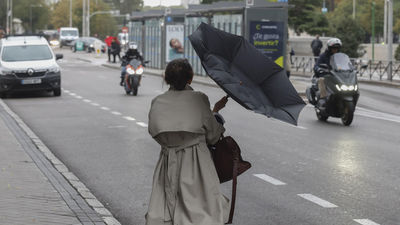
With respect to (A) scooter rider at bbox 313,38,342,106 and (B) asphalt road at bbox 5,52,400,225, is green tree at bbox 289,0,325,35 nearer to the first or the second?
(B) asphalt road at bbox 5,52,400,225

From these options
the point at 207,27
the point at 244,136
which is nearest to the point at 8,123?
the point at 244,136

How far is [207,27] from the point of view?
5.89 meters

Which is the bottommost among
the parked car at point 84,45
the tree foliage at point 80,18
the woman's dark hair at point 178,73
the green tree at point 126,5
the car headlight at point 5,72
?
the parked car at point 84,45

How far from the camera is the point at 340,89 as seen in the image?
1702 cm

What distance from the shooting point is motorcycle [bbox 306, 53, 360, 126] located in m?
16.9

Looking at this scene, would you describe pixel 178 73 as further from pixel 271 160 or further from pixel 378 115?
pixel 378 115

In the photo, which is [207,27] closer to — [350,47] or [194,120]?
[194,120]

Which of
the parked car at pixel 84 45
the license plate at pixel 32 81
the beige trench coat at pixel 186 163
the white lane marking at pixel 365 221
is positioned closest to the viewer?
the beige trench coat at pixel 186 163

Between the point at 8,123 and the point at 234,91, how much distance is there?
11920 millimetres

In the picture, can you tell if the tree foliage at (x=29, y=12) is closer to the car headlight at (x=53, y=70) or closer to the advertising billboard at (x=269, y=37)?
the advertising billboard at (x=269, y=37)

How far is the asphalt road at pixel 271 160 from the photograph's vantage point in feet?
27.8

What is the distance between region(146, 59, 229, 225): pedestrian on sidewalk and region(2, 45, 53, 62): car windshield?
21149mm

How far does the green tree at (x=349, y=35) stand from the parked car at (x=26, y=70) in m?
24.9

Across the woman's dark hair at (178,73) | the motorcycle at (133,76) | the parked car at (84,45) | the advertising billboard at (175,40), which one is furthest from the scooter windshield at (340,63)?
the parked car at (84,45)
